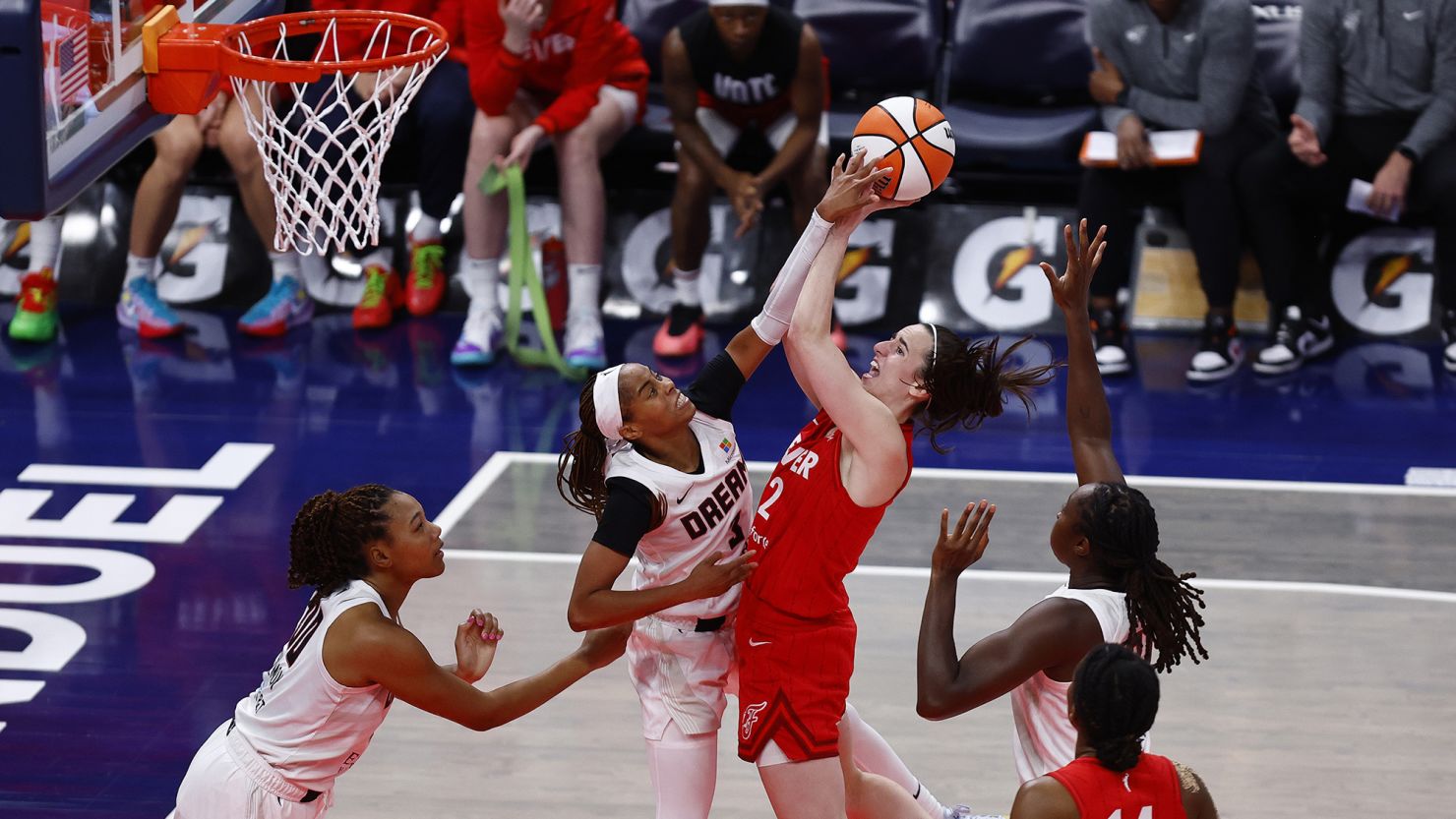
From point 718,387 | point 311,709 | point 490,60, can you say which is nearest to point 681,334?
point 490,60

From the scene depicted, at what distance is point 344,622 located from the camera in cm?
376

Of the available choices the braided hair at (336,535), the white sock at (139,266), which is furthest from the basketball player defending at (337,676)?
the white sock at (139,266)

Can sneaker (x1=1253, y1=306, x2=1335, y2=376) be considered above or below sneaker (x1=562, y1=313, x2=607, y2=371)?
below

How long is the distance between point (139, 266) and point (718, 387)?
5763mm

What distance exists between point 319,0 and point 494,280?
61.9 inches

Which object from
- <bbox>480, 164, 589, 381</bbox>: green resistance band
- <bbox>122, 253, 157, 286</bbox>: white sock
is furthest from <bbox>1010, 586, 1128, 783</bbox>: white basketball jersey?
<bbox>122, 253, 157, 286</bbox>: white sock

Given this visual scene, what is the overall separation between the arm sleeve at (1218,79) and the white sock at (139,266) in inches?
199

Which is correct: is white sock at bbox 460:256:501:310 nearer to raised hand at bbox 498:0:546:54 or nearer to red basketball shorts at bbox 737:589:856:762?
raised hand at bbox 498:0:546:54

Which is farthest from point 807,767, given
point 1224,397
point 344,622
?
point 1224,397

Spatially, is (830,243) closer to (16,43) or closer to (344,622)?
(344,622)

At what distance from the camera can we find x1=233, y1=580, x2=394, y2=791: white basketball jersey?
3789 millimetres

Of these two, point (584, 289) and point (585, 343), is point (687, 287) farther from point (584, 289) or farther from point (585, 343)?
point (585, 343)

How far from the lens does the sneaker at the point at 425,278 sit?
942 centimetres

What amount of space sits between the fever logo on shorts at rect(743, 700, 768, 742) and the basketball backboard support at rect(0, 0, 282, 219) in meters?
2.09
